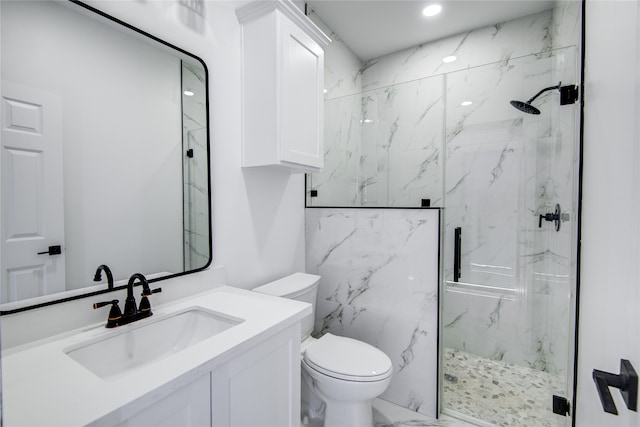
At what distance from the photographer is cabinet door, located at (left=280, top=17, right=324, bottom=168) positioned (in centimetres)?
153

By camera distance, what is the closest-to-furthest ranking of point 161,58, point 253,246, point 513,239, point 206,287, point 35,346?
point 35,346, point 161,58, point 206,287, point 253,246, point 513,239

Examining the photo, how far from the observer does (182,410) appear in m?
0.79

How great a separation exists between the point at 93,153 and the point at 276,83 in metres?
0.85

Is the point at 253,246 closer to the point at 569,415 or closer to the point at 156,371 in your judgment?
the point at 156,371

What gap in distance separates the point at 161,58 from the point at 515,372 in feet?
9.60

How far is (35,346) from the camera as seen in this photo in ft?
2.99

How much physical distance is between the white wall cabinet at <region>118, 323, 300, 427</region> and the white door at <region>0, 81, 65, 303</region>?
596 mm

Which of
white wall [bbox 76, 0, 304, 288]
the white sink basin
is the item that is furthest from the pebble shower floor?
the white sink basin

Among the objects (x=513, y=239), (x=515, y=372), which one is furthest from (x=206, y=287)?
(x=515, y=372)

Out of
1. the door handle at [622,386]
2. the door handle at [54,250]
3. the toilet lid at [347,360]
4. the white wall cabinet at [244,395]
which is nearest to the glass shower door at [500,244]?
the toilet lid at [347,360]

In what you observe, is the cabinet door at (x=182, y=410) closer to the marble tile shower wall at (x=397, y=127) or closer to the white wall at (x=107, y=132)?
the white wall at (x=107, y=132)

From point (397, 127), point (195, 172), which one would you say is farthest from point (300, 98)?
point (397, 127)

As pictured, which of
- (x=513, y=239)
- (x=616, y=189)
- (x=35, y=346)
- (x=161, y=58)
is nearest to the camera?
(x=616, y=189)

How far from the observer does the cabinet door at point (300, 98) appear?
1.53 metres
